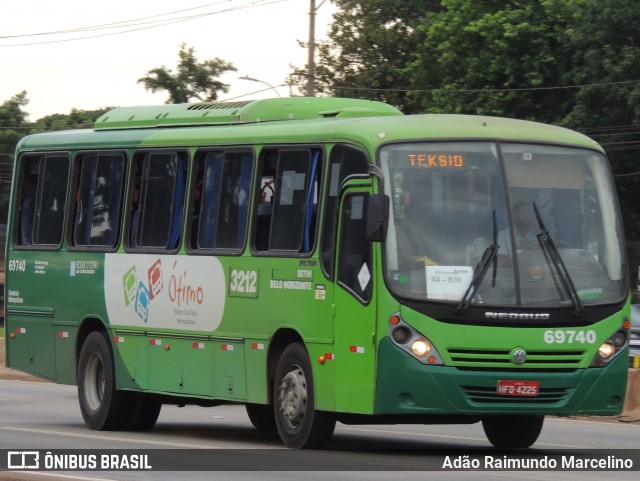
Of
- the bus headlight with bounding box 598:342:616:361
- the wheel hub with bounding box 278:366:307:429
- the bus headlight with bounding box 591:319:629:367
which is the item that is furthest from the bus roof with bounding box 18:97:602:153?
the wheel hub with bounding box 278:366:307:429

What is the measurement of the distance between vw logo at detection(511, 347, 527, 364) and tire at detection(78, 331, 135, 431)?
225 inches

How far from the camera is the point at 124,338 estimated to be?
56.9 ft

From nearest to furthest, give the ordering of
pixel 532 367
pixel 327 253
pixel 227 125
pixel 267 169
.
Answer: pixel 532 367 → pixel 327 253 → pixel 267 169 → pixel 227 125

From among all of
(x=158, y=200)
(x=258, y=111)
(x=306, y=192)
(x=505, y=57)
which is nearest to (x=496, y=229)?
(x=306, y=192)

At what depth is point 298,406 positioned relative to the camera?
14.3 meters

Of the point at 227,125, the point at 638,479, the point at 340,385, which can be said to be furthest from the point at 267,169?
the point at 638,479

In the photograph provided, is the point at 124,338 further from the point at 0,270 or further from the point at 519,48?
the point at 0,270

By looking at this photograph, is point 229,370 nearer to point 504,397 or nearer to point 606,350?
point 504,397

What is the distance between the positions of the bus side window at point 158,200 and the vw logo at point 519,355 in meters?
4.66

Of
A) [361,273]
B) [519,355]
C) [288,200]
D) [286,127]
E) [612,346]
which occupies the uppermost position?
[286,127]

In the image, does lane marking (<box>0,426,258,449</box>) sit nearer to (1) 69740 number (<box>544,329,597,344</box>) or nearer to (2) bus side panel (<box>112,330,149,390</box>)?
(2) bus side panel (<box>112,330,149,390</box>)

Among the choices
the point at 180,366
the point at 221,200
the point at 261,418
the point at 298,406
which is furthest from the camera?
the point at 261,418

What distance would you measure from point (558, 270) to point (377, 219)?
1.64 m

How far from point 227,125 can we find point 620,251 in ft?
15.2
